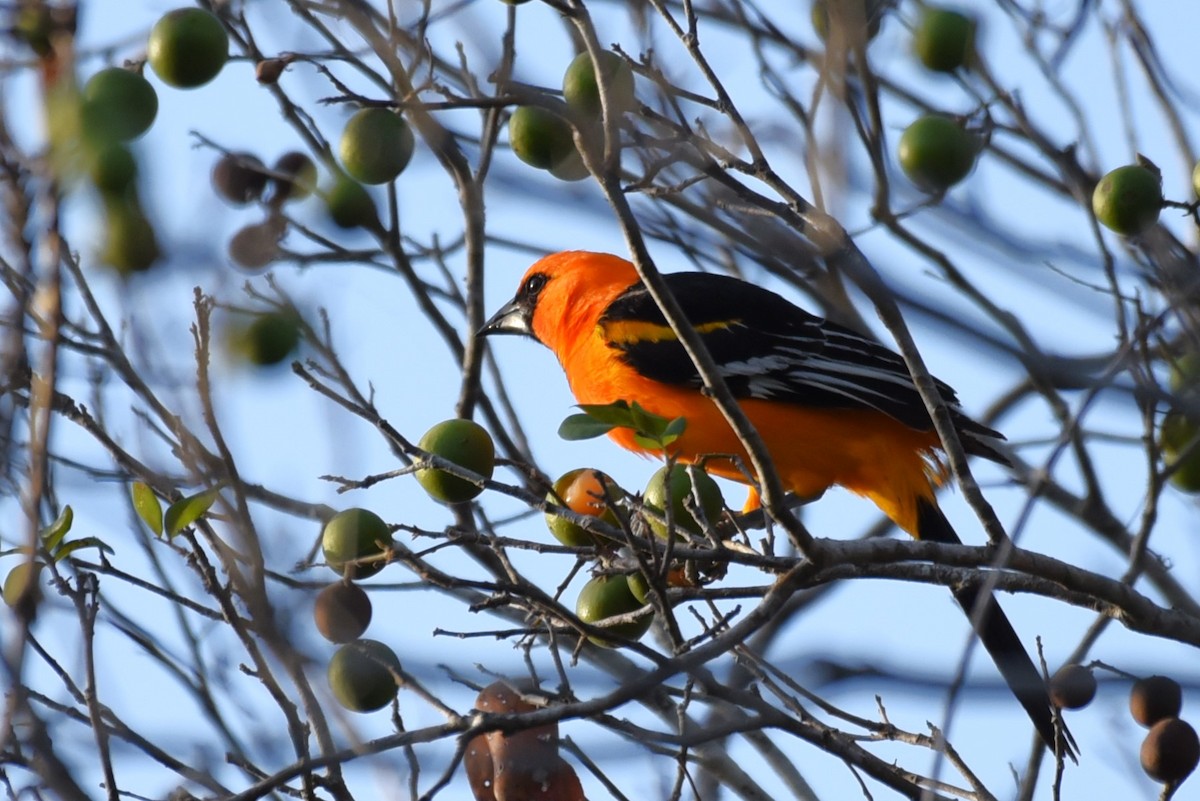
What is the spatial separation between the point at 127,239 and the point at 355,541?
3.59ft

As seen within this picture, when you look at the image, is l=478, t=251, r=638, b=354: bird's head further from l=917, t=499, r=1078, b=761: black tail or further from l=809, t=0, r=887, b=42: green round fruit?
l=809, t=0, r=887, b=42: green round fruit

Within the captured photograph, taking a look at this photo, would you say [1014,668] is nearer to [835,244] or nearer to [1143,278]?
[1143,278]

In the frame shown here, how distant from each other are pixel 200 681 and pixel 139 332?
1.31 metres

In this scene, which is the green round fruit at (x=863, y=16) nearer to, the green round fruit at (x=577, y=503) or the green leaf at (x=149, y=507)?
the green round fruit at (x=577, y=503)

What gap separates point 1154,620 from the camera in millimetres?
3781

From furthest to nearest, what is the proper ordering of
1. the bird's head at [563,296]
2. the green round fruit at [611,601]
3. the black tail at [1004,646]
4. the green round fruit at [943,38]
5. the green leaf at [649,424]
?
1. the bird's head at [563,296]
2. the black tail at [1004,646]
3. the green round fruit at [943,38]
4. the green round fruit at [611,601]
5. the green leaf at [649,424]

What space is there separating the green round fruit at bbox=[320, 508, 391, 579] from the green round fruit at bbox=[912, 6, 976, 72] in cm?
217

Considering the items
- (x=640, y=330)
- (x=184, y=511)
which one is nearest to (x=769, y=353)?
(x=640, y=330)

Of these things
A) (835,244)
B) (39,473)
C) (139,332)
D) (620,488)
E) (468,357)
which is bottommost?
(39,473)

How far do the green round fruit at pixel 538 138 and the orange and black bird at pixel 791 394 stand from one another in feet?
4.55

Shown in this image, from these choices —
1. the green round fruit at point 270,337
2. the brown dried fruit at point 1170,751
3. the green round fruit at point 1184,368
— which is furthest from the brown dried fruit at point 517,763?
the green round fruit at point 1184,368

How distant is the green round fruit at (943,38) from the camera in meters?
4.42

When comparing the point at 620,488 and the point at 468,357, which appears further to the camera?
the point at 468,357

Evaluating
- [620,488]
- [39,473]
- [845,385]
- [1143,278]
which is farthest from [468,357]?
[39,473]
